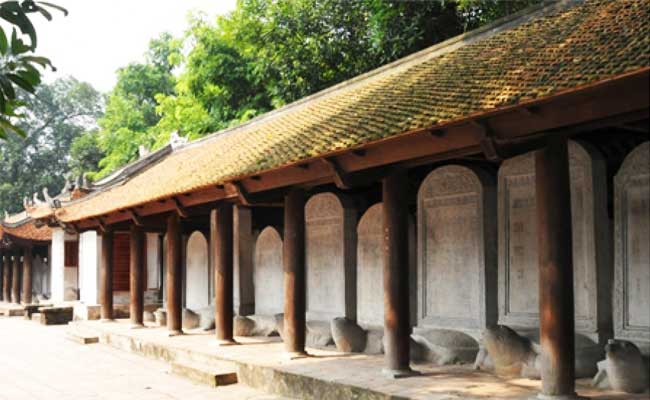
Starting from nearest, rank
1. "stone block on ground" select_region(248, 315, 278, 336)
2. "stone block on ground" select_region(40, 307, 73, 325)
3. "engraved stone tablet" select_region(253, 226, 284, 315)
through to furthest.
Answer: "stone block on ground" select_region(248, 315, 278, 336) < "engraved stone tablet" select_region(253, 226, 284, 315) < "stone block on ground" select_region(40, 307, 73, 325)

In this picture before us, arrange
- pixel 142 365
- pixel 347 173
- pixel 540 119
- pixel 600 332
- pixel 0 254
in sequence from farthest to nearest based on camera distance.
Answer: pixel 0 254, pixel 142 365, pixel 347 173, pixel 600 332, pixel 540 119

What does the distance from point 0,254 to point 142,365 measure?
24.6m

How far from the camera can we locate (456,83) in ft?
26.4

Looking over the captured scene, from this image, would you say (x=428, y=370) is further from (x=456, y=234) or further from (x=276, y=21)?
(x=276, y=21)

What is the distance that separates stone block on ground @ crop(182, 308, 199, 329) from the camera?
14.8 metres

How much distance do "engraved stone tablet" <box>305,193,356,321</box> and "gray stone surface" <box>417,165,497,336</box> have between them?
5.91ft

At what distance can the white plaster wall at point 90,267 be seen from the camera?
2045cm

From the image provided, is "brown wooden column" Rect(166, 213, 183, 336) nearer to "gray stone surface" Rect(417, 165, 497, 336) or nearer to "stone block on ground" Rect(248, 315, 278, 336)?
"stone block on ground" Rect(248, 315, 278, 336)

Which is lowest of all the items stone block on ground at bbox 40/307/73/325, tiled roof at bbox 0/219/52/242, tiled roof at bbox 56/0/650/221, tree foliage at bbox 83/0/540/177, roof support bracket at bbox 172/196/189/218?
stone block on ground at bbox 40/307/73/325

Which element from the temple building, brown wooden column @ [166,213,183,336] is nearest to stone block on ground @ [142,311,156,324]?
the temple building

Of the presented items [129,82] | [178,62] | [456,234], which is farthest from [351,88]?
[129,82]

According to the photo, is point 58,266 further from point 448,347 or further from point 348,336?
point 448,347

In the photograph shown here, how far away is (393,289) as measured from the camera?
8570 millimetres

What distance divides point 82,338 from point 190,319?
114 inches
